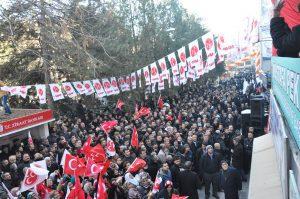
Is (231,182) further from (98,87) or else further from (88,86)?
(98,87)

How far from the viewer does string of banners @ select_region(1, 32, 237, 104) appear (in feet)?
62.6

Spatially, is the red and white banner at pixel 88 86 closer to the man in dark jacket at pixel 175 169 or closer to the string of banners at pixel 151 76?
the string of banners at pixel 151 76

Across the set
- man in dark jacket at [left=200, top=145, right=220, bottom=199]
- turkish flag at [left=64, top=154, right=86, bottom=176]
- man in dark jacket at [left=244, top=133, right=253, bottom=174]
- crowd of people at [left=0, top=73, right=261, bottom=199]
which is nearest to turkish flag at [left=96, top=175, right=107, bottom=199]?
crowd of people at [left=0, top=73, right=261, bottom=199]

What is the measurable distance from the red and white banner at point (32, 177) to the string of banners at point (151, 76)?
11.1m

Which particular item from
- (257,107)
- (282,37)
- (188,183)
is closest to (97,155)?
(188,183)

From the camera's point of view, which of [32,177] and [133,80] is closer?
[32,177]

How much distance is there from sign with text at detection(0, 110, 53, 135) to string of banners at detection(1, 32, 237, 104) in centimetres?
216

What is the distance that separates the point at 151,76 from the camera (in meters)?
22.0

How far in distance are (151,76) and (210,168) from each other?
37.9 feet

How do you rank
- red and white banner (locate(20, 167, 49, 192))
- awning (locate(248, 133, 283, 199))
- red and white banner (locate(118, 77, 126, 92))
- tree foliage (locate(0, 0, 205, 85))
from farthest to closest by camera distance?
red and white banner (locate(118, 77, 126, 92)), tree foliage (locate(0, 0, 205, 85)), red and white banner (locate(20, 167, 49, 192)), awning (locate(248, 133, 283, 199))

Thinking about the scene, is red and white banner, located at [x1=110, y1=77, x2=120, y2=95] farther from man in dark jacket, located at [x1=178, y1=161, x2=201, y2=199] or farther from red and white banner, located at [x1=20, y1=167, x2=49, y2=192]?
red and white banner, located at [x1=20, y1=167, x2=49, y2=192]

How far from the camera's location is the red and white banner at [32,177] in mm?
8993

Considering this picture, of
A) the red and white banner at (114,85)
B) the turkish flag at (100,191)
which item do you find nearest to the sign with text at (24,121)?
the red and white banner at (114,85)

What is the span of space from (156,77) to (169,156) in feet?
36.2
